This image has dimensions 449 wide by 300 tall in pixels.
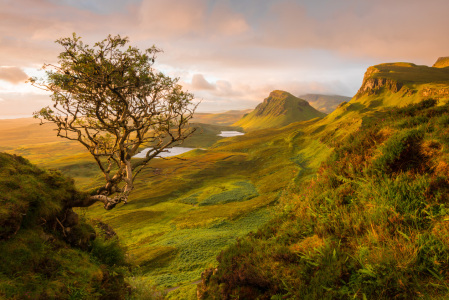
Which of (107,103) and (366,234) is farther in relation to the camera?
(107,103)

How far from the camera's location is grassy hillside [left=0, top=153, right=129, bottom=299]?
873cm

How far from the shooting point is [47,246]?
10.6 m

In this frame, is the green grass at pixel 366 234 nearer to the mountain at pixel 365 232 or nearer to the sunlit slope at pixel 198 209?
the mountain at pixel 365 232

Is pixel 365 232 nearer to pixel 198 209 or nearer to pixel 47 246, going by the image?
pixel 47 246

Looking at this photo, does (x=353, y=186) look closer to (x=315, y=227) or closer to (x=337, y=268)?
(x=315, y=227)

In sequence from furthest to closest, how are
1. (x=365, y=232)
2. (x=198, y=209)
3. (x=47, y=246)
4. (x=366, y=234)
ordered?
(x=198, y=209), (x=47, y=246), (x=365, y=232), (x=366, y=234)

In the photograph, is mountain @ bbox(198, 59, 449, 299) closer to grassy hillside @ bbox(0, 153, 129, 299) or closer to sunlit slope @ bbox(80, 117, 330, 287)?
grassy hillside @ bbox(0, 153, 129, 299)

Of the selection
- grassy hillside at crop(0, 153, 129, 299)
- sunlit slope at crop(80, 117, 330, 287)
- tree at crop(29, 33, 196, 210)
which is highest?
tree at crop(29, 33, 196, 210)

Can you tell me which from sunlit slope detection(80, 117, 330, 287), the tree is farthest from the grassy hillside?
sunlit slope detection(80, 117, 330, 287)

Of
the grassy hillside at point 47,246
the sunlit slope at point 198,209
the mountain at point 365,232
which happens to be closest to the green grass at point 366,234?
the mountain at point 365,232

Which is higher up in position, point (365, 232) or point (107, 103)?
point (107, 103)

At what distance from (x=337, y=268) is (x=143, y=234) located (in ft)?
181

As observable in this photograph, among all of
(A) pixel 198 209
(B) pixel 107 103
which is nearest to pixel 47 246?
(B) pixel 107 103

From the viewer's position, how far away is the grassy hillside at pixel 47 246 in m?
8.73
